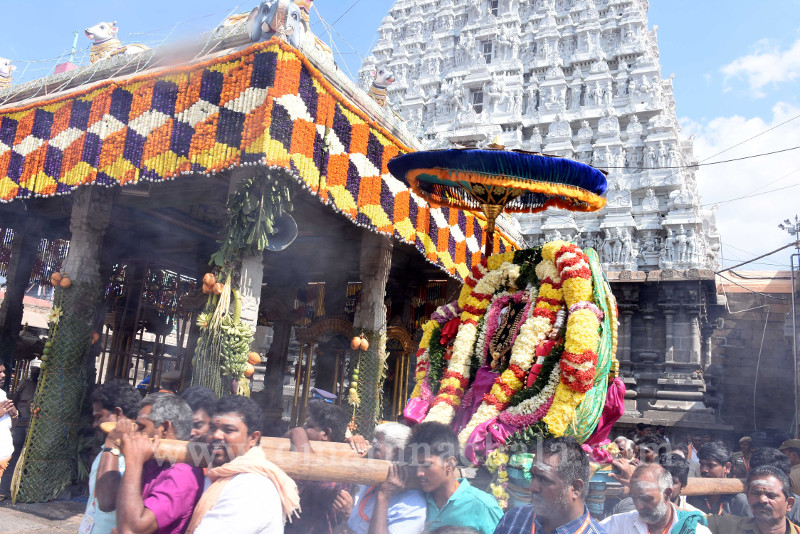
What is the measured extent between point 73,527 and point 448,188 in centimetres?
567

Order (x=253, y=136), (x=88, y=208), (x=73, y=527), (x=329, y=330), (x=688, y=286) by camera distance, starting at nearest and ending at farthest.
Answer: (x=253, y=136)
(x=73, y=527)
(x=88, y=208)
(x=329, y=330)
(x=688, y=286)

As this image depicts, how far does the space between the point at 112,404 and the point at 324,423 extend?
1.68m

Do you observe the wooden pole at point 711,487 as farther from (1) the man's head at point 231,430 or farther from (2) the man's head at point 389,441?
(1) the man's head at point 231,430

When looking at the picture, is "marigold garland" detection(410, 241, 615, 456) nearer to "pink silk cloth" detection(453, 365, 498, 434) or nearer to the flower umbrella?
"pink silk cloth" detection(453, 365, 498, 434)

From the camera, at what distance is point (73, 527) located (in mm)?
6016

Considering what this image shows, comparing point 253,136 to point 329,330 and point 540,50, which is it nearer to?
point 329,330

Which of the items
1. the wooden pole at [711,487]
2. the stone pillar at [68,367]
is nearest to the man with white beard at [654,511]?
the wooden pole at [711,487]

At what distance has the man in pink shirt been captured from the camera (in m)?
2.52

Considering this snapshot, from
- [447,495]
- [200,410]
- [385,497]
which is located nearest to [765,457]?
[447,495]

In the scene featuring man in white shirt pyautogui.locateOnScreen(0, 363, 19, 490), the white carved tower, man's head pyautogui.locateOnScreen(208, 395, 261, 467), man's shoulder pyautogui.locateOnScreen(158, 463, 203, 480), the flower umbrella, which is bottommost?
man in white shirt pyautogui.locateOnScreen(0, 363, 19, 490)

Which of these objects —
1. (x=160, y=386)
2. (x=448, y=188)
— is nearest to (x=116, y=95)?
(x=448, y=188)

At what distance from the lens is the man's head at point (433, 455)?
3.07 metres

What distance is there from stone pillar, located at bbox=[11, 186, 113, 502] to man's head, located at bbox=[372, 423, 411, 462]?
546 cm

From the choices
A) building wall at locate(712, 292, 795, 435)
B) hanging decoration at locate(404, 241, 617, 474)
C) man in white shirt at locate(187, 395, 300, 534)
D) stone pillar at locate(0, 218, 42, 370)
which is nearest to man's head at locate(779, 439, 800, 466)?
hanging decoration at locate(404, 241, 617, 474)
